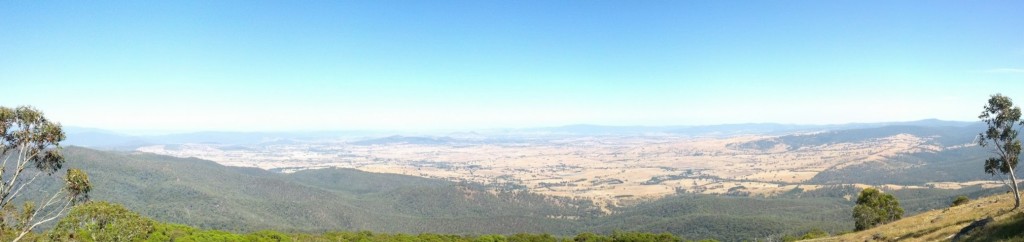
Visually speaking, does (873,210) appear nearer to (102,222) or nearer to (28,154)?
(102,222)

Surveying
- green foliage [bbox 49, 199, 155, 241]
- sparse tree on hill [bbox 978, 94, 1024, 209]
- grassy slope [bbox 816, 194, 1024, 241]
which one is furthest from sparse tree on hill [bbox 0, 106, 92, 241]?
sparse tree on hill [bbox 978, 94, 1024, 209]

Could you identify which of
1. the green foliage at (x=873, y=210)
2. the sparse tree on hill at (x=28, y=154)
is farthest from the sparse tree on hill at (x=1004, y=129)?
the sparse tree on hill at (x=28, y=154)

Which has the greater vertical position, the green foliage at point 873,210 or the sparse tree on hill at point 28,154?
the sparse tree on hill at point 28,154

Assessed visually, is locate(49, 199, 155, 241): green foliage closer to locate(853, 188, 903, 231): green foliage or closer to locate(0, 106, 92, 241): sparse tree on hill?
locate(0, 106, 92, 241): sparse tree on hill

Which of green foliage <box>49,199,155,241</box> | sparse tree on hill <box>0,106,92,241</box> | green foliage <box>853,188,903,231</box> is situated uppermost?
sparse tree on hill <box>0,106,92,241</box>

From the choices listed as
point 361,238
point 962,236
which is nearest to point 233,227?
point 361,238

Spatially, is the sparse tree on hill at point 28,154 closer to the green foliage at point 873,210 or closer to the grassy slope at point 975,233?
the grassy slope at point 975,233
